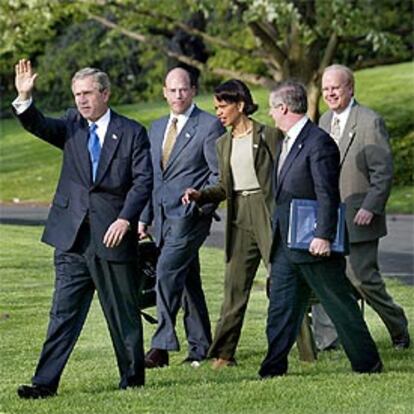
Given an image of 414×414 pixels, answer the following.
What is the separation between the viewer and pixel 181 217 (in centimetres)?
1059

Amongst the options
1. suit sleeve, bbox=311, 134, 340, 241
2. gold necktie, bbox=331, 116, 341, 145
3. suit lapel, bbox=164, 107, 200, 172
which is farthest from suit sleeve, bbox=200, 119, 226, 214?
suit sleeve, bbox=311, 134, 340, 241

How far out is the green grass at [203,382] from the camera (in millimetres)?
8523

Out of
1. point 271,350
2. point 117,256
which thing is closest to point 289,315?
point 271,350

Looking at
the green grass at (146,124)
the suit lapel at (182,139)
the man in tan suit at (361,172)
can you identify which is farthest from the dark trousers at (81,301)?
the green grass at (146,124)

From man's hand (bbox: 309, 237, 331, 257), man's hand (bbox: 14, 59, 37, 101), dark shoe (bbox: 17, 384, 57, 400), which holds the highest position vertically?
man's hand (bbox: 14, 59, 37, 101)

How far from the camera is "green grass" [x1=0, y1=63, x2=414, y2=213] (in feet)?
114

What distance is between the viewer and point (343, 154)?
425 inches

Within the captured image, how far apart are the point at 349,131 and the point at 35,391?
314cm

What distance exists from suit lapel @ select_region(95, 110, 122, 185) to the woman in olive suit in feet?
3.57

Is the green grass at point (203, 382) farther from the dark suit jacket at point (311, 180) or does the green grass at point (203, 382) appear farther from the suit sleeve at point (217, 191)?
the suit sleeve at point (217, 191)

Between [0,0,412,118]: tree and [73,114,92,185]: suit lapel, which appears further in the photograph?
[0,0,412,118]: tree

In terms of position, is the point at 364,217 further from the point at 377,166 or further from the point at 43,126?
the point at 43,126

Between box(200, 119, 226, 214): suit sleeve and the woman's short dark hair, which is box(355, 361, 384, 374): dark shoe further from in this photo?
the woman's short dark hair

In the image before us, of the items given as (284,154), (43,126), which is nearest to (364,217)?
(284,154)
